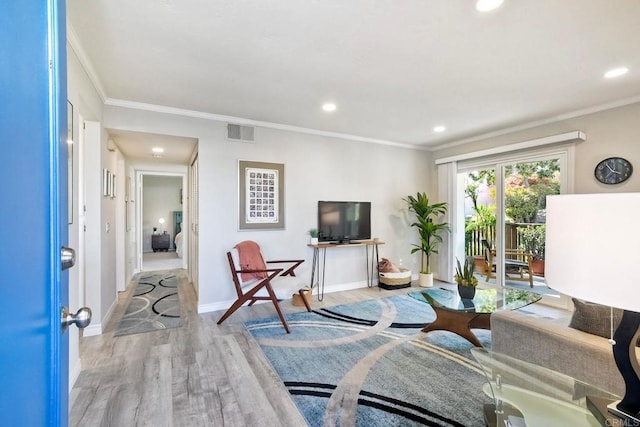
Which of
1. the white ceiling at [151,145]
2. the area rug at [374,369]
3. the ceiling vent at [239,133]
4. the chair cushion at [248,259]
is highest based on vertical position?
the ceiling vent at [239,133]

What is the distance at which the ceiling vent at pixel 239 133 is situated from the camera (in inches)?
147

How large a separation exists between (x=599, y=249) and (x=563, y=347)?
0.99m

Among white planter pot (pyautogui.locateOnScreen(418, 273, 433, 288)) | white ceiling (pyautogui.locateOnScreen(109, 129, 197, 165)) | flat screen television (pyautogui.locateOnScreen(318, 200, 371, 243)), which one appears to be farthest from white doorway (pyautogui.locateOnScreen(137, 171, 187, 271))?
white planter pot (pyautogui.locateOnScreen(418, 273, 433, 288))

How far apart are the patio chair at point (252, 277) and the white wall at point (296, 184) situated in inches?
13.3

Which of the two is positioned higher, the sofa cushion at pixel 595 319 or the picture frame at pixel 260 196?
the picture frame at pixel 260 196

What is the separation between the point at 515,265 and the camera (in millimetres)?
4281

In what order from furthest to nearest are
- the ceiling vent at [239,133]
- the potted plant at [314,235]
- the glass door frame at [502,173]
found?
the potted plant at [314,235] → the ceiling vent at [239,133] → the glass door frame at [502,173]

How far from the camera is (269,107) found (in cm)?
337

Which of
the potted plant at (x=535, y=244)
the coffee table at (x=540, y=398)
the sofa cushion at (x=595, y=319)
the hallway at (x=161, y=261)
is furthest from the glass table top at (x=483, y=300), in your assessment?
the hallway at (x=161, y=261)

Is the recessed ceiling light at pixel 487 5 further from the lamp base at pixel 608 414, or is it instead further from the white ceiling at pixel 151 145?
the white ceiling at pixel 151 145

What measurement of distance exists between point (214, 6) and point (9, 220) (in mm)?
1746

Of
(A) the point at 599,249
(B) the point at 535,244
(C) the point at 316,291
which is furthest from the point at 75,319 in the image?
A: (B) the point at 535,244

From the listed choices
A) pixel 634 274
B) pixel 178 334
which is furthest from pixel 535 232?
pixel 178 334

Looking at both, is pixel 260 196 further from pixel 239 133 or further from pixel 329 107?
pixel 329 107
